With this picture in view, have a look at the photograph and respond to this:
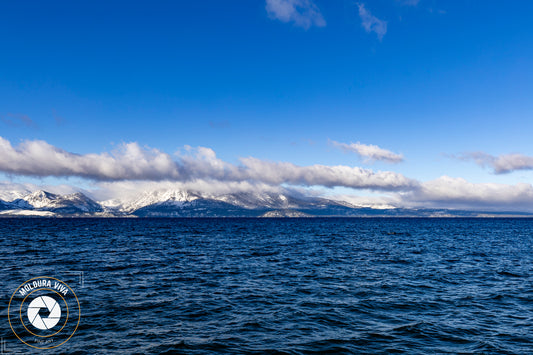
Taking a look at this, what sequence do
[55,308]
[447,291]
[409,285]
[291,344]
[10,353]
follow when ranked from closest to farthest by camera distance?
[10,353] < [291,344] < [55,308] < [447,291] < [409,285]

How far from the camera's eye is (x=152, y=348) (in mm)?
18188

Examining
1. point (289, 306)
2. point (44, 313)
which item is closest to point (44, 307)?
point (44, 313)

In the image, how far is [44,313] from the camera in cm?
2430

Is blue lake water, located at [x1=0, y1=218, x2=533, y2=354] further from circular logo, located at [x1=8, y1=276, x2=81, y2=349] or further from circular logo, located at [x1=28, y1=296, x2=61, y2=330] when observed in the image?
circular logo, located at [x1=28, y1=296, x2=61, y2=330]

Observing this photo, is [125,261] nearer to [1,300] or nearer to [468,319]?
[1,300]

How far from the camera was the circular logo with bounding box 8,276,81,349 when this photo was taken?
19.6 m

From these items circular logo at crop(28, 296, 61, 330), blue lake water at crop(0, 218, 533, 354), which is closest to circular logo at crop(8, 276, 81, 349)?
circular logo at crop(28, 296, 61, 330)

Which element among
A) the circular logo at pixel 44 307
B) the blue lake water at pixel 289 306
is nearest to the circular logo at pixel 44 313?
the circular logo at pixel 44 307

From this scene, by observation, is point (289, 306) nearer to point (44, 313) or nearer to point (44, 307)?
point (44, 313)

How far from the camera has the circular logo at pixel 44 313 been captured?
19609 mm

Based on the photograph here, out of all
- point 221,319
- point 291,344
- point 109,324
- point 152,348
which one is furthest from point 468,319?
point 109,324

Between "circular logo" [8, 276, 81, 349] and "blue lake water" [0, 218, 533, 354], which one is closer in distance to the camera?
"blue lake water" [0, 218, 533, 354]

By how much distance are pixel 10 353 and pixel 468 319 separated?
2905 cm

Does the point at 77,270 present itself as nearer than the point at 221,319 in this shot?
No
